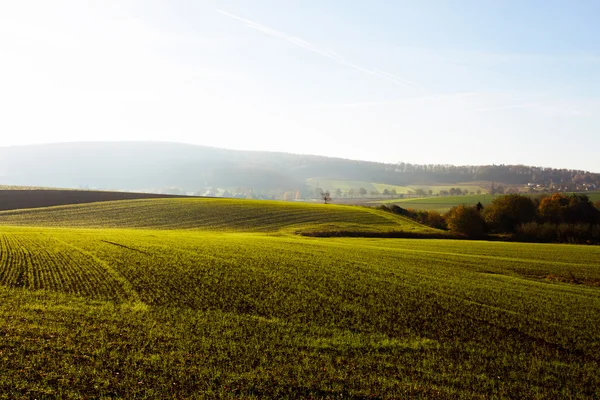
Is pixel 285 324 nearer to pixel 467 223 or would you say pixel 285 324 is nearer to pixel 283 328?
pixel 283 328

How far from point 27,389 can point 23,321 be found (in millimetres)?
5773

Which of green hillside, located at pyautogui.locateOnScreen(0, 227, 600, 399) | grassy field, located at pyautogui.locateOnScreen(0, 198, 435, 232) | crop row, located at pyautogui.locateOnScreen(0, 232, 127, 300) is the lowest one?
green hillside, located at pyautogui.locateOnScreen(0, 227, 600, 399)

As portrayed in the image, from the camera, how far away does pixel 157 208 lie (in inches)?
2729

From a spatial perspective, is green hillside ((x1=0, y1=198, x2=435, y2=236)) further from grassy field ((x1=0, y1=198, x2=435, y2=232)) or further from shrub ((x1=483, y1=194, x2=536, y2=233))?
shrub ((x1=483, y1=194, x2=536, y2=233))

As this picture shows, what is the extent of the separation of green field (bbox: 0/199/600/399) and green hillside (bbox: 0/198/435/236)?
2531 centimetres

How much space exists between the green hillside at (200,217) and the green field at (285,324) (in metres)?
25.3

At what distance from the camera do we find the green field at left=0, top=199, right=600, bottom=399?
11617 millimetres

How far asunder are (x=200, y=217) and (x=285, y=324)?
160 feet

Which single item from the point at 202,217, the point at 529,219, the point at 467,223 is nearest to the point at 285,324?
the point at 202,217

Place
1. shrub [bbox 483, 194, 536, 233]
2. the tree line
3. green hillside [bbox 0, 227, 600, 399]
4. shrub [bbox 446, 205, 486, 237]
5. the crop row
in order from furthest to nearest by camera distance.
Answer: shrub [bbox 483, 194, 536, 233]
shrub [bbox 446, 205, 486, 237]
the tree line
the crop row
green hillside [bbox 0, 227, 600, 399]

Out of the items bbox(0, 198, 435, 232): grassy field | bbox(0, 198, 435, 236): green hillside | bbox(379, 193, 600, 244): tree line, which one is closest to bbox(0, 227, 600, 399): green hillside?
bbox(0, 198, 435, 232): grassy field

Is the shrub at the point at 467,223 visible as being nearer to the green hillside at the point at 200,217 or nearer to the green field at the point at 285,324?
the green hillside at the point at 200,217

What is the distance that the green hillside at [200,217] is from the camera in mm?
58656

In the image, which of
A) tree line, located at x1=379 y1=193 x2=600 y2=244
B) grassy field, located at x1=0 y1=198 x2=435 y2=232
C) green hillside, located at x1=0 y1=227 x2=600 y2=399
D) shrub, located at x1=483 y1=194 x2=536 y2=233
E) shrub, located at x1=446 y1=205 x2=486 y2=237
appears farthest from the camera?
shrub, located at x1=483 y1=194 x2=536 y2=233
